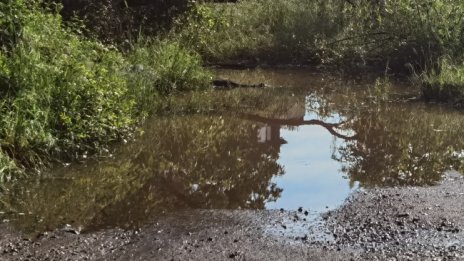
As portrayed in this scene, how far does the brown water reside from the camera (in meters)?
6.02

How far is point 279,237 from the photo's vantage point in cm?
522

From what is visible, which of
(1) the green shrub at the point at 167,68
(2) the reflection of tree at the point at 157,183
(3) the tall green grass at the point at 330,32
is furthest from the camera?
(3) the tall green grass at the point at 330,32

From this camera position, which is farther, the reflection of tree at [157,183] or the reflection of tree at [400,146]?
the reflection of tree at [400,146]

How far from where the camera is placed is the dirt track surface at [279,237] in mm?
4844

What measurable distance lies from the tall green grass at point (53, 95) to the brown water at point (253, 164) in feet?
0.98

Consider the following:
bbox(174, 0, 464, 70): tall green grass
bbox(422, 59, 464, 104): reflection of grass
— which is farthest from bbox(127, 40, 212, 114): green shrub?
bbox(422, 59, 464, 104): reflection of grass

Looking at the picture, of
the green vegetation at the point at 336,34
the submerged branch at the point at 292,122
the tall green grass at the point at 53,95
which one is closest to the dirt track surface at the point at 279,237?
the tall green grass at the point at 53,95

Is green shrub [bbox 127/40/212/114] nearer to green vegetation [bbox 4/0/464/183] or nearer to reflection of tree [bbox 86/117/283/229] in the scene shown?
green vegetation [bbox 4/0/464/183]

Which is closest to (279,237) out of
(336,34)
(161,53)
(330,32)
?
(161,53)

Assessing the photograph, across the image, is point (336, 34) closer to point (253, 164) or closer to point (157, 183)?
point (253, 164)

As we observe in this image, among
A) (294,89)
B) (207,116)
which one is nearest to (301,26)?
(294,89)

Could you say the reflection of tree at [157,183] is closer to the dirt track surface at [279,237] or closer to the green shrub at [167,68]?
the dirt track surface at [279,237]

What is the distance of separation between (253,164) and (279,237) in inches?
99.5

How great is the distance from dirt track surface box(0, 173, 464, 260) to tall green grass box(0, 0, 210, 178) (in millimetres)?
1638
